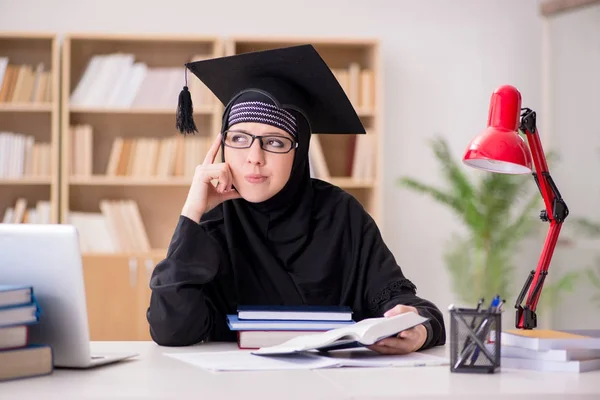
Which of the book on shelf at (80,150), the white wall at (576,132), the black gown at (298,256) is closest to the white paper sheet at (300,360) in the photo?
the black gown at (298,256)

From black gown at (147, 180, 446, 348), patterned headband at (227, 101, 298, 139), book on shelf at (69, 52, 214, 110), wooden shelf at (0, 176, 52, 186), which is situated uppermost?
book on shelf at (69, 52, 214, 110)

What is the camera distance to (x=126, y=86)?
4.84 meters

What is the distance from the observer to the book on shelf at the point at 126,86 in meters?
4.82

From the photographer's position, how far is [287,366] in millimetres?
1508

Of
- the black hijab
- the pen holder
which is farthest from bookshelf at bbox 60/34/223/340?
the pen holder

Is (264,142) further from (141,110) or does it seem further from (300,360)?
(141,110)

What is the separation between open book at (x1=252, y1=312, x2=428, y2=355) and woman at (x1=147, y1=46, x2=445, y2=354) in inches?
11.1

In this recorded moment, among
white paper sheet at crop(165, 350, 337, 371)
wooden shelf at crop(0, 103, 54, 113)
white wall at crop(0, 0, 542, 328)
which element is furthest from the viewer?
white wall at crop(0, 0, 542, 328)

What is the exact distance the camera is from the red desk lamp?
1.59 m

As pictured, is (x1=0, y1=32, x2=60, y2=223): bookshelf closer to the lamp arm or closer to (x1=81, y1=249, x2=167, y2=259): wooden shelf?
(x1=81, y1=249, x2=167, y2=259): wooden shelf

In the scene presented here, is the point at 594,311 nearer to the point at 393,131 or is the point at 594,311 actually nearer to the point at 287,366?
the point at 393,131

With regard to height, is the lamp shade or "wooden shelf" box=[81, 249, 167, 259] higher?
the lamp shade

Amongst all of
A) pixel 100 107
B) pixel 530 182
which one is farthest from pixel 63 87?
pixel 530 182

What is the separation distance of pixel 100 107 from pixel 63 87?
0.75 ft
